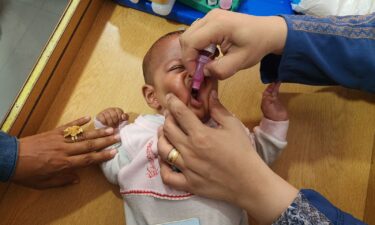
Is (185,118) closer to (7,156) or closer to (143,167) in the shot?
(143,167)

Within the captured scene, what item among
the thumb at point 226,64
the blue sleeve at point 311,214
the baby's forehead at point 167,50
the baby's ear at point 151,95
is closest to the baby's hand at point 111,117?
the baby's ear at point 151,95

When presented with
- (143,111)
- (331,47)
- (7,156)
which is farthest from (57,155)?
(331,47)

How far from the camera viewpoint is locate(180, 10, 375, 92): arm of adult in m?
0.82

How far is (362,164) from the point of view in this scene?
4.06ft

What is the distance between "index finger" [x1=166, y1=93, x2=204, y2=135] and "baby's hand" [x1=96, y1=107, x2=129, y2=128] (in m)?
0.38

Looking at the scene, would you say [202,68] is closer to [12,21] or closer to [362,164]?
[362,164]

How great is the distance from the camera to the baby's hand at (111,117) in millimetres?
→ 1165

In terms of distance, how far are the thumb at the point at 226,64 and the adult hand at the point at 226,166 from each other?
0.11 meters

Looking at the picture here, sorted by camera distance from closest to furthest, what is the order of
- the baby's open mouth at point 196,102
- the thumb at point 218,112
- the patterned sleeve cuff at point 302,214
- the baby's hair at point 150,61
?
the patterned sleeve cuff at point 302,214, the thumb at point 218,112, the baby's open mouth at point 196,102, the baby's hair at point 150,61

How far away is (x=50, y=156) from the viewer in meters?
1.03

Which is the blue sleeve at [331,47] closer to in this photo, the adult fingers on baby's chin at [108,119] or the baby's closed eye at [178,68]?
the baby's closed eye at [178,68]

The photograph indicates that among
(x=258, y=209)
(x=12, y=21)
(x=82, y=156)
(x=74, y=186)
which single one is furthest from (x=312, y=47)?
(x=12, y=21)

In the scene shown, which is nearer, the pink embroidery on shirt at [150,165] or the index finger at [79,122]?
the pink embroidery on shirt at [150,165]

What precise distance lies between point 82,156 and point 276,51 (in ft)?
2.04
